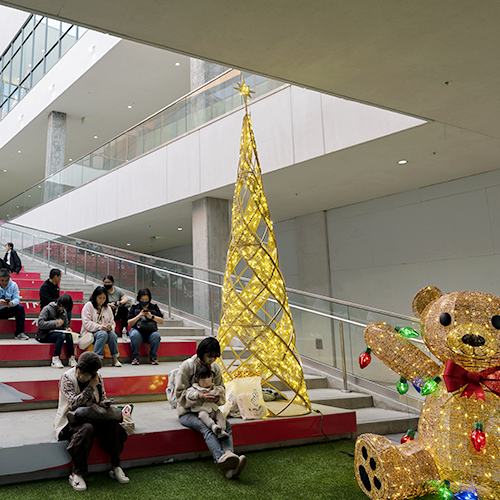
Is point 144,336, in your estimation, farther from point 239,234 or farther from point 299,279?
point 299,279

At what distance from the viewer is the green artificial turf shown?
2.83 meters

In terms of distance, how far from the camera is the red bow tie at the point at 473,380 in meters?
2.67

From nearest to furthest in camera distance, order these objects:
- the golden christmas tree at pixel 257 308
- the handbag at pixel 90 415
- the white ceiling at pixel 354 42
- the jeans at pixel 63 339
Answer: the handbag at pixel 90 415 < the white ceiling at pixel 354 42 < the golden christmas tree at pixel 257 308 < the jeans at pixel 63 339

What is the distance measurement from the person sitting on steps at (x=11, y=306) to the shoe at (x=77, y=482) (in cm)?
307

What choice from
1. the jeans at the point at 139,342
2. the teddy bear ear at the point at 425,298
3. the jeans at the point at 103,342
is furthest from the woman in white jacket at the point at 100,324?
the teddy bear ear at the point at 425,298

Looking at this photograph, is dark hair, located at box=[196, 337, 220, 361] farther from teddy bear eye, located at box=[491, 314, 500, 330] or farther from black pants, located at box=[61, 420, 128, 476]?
teddy bear eye, located at box=[491, 314, 500, 330]

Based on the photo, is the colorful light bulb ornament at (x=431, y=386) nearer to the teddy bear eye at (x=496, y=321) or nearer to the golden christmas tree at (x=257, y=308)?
the teddy bear eye at (x=496, y=321)

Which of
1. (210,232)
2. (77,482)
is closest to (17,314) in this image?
(77,482)

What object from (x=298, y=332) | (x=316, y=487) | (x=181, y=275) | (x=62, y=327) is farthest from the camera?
(x=181, y=275)

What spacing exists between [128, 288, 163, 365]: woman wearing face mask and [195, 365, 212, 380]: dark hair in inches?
76.4

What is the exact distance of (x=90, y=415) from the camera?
10.1 feet

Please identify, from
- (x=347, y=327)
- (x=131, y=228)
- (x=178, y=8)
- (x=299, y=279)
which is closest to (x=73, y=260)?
(x=131, y=228)

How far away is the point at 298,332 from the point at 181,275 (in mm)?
2523

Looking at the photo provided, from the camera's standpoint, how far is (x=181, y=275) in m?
7.86
